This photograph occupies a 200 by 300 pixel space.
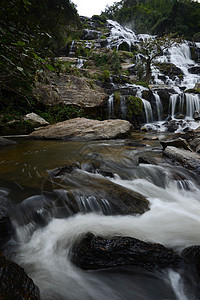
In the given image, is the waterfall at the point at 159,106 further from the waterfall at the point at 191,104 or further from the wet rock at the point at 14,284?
the wet rock at the point at 14,284

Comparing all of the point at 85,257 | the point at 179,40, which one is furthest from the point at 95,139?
the point at 179,40

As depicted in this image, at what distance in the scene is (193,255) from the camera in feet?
4.95

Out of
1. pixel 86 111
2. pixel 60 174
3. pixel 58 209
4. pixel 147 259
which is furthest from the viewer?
pixel 86 111

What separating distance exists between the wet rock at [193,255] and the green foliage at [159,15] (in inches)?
1382

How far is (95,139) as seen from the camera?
7371 mm

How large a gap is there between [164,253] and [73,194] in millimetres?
1413

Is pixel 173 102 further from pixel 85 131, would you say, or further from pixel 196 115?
pixel 85 131

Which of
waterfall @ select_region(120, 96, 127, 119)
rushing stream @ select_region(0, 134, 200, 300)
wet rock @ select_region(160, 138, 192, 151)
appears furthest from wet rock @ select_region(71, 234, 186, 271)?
waterfall @ select_region(120, 96, 127, 119)

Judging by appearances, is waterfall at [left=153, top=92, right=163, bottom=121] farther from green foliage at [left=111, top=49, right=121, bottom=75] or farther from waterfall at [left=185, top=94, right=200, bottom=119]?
green foliage at [left=111, top=49, right=121, bottom=75]

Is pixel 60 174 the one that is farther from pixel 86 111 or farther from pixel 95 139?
pixel 86 111

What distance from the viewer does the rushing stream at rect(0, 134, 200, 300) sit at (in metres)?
1.40

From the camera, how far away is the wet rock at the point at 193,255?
1433 millimetres

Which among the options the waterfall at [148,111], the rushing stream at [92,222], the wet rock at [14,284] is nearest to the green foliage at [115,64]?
the waterfall at [148,111]

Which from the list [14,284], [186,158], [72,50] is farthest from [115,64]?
[14,284]
